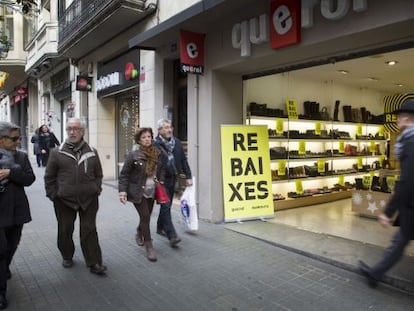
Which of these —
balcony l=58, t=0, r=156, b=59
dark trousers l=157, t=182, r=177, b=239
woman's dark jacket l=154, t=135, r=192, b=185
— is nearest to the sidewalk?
dark trousers l=157, t=182, r=177, b=239

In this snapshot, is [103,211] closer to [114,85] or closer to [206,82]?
[206,82]

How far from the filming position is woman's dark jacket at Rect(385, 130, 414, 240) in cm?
348

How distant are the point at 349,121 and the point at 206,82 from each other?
4.87 meters

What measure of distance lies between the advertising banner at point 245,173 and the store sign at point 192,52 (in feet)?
3.92

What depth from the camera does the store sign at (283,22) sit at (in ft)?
15.1

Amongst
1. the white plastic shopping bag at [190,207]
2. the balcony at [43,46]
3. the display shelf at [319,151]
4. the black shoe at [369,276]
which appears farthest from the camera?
the balcony at [43,46]

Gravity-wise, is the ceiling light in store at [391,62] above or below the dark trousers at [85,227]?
above

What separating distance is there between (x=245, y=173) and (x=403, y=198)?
3.60 meters

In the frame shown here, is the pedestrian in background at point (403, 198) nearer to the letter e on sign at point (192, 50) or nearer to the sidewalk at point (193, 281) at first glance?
the sidewalk at point (193, 281)

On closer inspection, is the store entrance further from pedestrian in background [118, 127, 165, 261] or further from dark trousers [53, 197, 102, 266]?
dark trousers [53, 197, 102, 266]

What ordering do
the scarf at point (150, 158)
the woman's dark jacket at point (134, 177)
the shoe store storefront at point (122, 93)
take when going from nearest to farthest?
1. the woman's dark jacket at point (134, 177)
2. the scarf at point (150, 158)
3. the shoe store storefront at point (122, 93)

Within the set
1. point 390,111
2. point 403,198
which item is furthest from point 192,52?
point 390,111

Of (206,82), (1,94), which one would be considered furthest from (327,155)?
(1,94)

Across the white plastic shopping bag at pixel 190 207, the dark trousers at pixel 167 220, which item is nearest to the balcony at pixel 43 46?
the white plastic shopping bag at pixel 190 207
